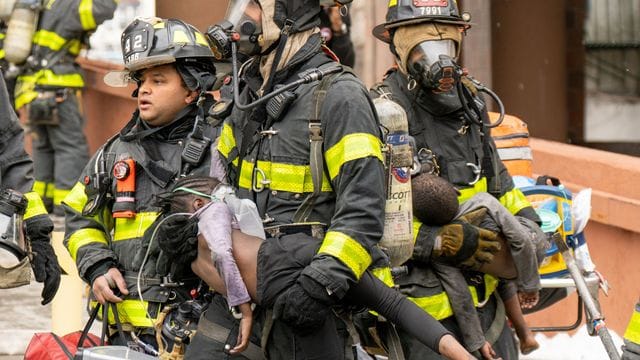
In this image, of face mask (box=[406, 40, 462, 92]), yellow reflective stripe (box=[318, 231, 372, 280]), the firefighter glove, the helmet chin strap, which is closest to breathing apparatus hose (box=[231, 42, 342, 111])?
the helmet chin strap

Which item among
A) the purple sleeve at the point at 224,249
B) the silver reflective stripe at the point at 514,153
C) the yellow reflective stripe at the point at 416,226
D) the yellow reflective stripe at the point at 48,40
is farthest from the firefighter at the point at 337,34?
the purple sleeve at the point at 224,249

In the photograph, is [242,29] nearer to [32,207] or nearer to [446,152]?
[446,152]

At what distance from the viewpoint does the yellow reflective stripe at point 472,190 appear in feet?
19.1

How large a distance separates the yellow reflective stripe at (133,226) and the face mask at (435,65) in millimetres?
1181

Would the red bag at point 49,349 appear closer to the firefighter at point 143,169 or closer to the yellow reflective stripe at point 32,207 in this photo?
the firefighter at point 143,169

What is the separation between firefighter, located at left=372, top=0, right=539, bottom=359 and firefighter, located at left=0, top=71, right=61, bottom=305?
4.62 feet

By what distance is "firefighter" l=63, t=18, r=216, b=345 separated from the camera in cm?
551

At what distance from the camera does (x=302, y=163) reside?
475 centimetres

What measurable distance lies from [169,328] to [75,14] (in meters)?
6.29

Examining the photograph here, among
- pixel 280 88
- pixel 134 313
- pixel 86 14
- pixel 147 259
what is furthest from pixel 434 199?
pixel 86 14

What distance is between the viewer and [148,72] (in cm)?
574

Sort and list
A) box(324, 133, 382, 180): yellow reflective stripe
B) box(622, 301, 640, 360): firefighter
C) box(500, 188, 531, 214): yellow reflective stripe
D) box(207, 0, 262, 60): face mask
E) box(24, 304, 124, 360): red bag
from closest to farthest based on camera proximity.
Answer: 1. box(622, 301, 640, 360): firefighter
2. box(324, 133, 382, 180): yellow reflective stripe
3. box(207, 0, 262, 60): face mask
4. box(24, 304, 124, 360): red bag
5. box(500, 188, 531, 214): yellow reflective stripe

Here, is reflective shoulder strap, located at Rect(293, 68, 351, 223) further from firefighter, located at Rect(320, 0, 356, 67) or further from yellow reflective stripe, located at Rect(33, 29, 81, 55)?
yellow reflective stripe, located at Rect(33, 29, 81, 55)

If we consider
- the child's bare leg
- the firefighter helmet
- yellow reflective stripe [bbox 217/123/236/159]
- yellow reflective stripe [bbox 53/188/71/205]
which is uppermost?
the firefighter helmet
